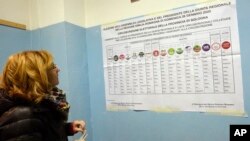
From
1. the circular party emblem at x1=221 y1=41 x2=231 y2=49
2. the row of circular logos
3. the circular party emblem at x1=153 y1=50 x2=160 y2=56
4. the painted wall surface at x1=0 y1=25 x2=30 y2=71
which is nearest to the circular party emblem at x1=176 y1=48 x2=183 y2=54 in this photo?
the row of circular logos

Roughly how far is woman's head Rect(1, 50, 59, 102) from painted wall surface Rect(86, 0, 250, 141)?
77 centimetres

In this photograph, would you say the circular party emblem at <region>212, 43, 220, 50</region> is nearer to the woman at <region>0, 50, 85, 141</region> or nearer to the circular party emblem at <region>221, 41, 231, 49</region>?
the circular party emblem at <region>221, 41, 231, 49</region>

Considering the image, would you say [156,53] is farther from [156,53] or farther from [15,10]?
[15,10]

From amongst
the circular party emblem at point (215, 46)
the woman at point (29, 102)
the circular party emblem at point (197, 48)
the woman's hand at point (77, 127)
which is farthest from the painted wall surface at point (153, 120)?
the woman at point (29, 102)

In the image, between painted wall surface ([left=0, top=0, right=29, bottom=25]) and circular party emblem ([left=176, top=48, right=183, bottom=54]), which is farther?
painted wall surface ([left=0, top=0, right=29, bottom=25])

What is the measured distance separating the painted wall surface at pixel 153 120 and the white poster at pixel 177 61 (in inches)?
1.4

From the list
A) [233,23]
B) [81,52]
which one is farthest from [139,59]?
[233,23]

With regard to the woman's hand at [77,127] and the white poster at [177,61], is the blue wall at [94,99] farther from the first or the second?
the woman's hand at [77,127]

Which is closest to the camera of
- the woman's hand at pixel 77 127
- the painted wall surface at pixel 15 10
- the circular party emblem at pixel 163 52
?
the woman's hand at pixel 77 127

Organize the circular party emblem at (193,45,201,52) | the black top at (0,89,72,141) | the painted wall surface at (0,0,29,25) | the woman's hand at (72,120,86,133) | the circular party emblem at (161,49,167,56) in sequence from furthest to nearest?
the painted wall surface at (0,0,29,25)
the circular party emblem at (161,49,167,56)
the circular party emblem at (193,45,201,52)
the woman's hand at (72,120,86,133)
the black top at (0,89,72,141)

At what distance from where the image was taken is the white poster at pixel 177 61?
1.27 m

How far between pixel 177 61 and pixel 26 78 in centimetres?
87

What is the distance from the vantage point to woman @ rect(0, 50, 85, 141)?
0.85m

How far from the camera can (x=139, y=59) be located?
155 cm
